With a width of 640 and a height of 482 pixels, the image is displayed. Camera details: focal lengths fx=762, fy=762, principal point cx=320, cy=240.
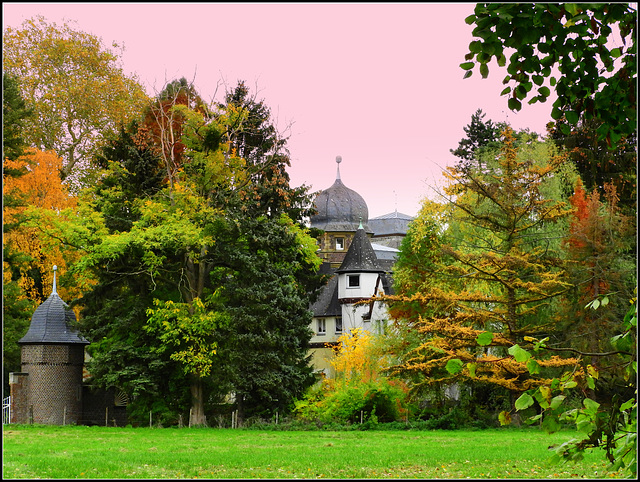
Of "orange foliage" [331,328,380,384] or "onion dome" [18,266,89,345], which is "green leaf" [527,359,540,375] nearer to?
"orange foliage" [331,328,380,384]

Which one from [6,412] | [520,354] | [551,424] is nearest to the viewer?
→ [520,354]

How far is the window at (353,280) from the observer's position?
45.0 m

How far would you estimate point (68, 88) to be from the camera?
3092 centimetres

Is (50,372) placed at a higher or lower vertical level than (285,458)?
higher

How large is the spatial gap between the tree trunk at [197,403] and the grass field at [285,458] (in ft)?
23.1

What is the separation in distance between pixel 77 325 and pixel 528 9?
2402 centimetres

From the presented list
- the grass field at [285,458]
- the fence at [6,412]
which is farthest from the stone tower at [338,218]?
the grass field at [285,458]

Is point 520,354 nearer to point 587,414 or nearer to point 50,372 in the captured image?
point 587,414

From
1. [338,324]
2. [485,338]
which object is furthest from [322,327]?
[485,338]

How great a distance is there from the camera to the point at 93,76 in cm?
3180

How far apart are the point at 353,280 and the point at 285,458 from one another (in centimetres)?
3296

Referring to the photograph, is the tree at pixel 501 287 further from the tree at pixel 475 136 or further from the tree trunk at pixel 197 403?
the tree at pixel 475 136

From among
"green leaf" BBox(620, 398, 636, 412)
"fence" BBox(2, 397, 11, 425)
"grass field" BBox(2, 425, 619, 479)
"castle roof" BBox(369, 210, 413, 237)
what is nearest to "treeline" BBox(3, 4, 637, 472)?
"fence" BBox(2, 397, 11, 425)

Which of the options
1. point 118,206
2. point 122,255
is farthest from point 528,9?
point 118,206
